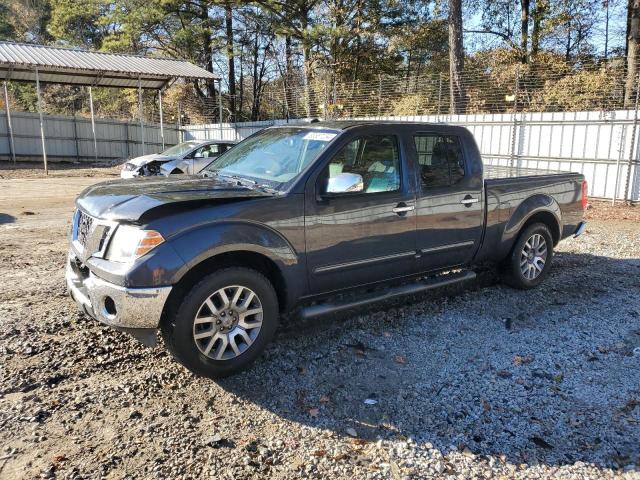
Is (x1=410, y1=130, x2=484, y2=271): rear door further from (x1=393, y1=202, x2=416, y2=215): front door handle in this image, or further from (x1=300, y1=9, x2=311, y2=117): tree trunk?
(x1=300, y1=9, x2=311, y2=117): tree trunk

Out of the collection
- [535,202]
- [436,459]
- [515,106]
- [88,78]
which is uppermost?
[88,78]

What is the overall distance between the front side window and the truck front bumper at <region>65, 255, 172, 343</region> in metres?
1.70

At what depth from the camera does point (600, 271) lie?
6.96 metres

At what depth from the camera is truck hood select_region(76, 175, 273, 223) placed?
11.7 ft

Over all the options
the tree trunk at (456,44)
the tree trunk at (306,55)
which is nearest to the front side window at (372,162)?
the tree trunk at (456,44)

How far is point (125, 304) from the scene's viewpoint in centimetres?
344

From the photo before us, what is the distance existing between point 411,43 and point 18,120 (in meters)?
19.9

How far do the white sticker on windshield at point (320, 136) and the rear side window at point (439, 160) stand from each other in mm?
944

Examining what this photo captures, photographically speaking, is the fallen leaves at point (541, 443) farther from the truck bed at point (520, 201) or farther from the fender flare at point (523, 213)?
the fender flare at point (523, 213)

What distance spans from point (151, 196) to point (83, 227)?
0.67m

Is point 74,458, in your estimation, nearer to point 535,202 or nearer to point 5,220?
point 535,202

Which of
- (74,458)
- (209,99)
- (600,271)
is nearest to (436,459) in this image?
(74,458)

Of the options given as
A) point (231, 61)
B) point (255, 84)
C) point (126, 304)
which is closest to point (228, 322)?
point (126, 304)

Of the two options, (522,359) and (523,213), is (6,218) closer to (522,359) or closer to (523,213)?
(523,213)
